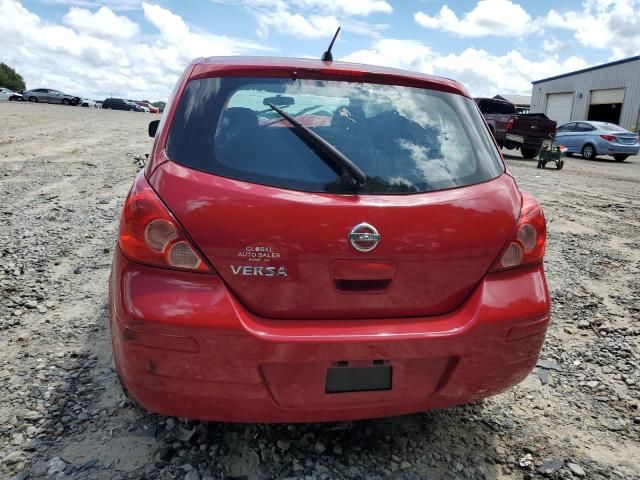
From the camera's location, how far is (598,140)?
63.0 feet

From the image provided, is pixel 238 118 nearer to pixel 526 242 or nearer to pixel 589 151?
pixel 526 242

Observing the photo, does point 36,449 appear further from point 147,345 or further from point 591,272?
point 591,272

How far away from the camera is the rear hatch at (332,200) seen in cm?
185

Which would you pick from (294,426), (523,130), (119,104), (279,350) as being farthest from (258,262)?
(119,104)

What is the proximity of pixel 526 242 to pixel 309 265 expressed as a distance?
95 centimetres

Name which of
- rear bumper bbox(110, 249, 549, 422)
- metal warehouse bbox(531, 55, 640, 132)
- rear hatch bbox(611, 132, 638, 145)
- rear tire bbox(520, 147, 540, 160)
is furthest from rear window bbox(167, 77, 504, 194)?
metal warehouse bbox(531, 55, 640, 132)

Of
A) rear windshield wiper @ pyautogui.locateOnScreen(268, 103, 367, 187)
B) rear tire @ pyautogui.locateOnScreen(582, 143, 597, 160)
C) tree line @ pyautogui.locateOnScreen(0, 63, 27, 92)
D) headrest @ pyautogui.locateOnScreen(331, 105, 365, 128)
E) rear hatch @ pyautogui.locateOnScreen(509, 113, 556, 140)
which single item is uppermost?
tree line @ pyautogui.locateOnScreen(0, 63, 27, 92)

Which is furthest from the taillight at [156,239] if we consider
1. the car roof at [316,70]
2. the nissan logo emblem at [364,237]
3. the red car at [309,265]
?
the car roof at [316,70]

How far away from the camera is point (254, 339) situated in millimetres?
1822

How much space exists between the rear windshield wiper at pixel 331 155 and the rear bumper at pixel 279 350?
22.4 inches

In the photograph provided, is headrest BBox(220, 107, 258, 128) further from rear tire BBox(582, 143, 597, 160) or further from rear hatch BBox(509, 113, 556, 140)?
rear tire BBox(582, 143, 597, 160)

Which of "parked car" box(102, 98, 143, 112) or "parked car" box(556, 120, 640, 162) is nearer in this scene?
"parked car" box(556, 120, 640, 162)

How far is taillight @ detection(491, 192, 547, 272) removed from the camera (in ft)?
6.86

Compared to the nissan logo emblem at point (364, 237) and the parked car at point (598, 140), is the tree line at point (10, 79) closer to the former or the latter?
the parked car at point (598, 140)
